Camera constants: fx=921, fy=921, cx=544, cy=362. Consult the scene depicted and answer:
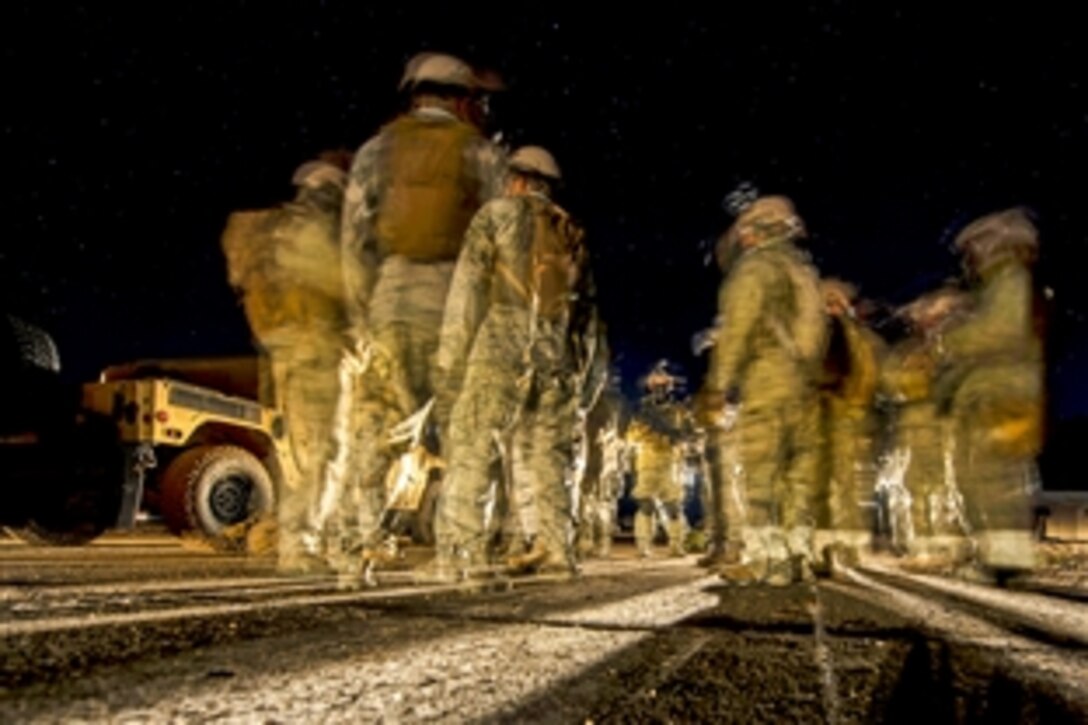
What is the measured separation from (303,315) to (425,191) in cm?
145

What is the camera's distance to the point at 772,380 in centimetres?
521

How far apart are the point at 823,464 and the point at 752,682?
6.18 metres

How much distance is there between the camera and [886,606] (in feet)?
11.3

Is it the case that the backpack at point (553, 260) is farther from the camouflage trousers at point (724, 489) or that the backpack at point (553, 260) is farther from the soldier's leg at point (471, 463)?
the camouflage trousers at point (724, 489)

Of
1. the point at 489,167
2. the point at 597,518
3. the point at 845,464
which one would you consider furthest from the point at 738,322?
the point at 597,518

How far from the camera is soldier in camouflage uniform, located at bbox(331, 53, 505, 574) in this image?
4609 millimetres

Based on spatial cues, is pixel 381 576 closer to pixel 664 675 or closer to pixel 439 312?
pixel 439 312

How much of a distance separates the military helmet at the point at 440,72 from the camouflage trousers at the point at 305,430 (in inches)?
68.7

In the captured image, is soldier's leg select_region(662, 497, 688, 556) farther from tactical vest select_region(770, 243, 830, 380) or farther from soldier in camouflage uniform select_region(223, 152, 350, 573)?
soldier in camouflage uniform select_region(223, 152, 350, 573)

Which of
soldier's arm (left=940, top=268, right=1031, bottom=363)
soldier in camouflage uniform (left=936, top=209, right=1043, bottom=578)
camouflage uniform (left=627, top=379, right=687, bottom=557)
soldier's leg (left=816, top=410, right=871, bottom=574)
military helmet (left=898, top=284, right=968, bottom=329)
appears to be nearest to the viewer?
soldier in camouflage uniform (left=936, top=209, right=1043, bottom=578)

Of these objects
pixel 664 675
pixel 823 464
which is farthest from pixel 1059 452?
pixel 664 675

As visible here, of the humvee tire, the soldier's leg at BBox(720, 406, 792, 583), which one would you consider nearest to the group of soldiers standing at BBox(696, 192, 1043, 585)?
the soldier's leg at BBox(720, 406, 792, 583)

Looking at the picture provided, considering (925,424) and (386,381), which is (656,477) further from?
(386,381)

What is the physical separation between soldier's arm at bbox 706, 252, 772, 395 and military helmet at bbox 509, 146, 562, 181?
1.23 metres
